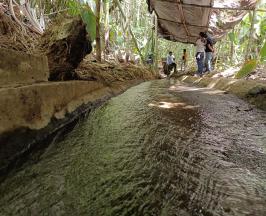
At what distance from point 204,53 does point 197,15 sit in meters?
1.72

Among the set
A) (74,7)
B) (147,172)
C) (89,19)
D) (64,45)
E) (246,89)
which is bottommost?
(147,172)

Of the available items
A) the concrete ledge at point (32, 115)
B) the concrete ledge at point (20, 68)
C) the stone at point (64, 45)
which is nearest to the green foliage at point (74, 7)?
the stone at point (64, 45)

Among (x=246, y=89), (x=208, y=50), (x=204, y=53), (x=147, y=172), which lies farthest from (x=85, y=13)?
(x=204, y=53)

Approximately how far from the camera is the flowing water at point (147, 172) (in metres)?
1.46

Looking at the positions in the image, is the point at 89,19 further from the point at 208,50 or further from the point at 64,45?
the point at 208,50

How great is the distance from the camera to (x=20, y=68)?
2.82 meters

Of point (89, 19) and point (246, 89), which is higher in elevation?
point (89, 19)

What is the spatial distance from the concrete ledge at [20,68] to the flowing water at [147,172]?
77 centimetres

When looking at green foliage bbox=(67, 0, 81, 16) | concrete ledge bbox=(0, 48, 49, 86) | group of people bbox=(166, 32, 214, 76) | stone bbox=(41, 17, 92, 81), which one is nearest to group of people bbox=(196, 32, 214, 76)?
group of people bbox=(166, 32, 214, 76)

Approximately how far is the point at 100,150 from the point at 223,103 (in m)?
2.88

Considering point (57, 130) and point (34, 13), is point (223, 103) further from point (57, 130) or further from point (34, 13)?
point (34, 13)

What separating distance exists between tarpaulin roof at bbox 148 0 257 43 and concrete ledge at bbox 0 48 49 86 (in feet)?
18.5

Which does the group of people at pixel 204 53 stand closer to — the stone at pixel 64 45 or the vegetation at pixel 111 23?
the vegetation at pixel 111 23

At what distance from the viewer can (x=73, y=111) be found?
3.44 metres
